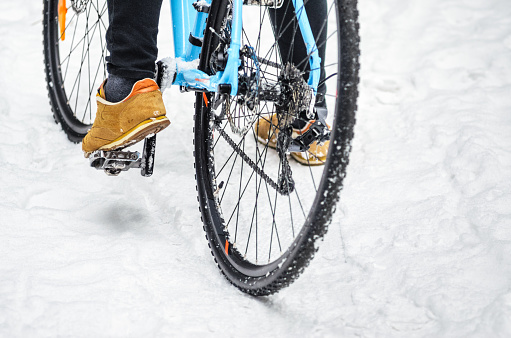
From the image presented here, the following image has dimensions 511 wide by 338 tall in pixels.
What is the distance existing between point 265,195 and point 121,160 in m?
0.57

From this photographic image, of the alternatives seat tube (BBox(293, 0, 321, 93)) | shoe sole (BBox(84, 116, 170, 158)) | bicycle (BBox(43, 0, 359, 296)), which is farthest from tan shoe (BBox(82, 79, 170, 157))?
seat tube (BBox(293, 0, 321, 93))

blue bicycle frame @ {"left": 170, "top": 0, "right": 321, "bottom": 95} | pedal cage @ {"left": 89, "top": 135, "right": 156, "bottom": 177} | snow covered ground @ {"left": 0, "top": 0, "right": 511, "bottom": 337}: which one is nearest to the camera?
snow covered ground @ {"left": 0, "top": 0, "right": 511, "bottom": 337}

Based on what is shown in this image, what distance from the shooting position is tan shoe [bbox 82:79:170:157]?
1.33 metres

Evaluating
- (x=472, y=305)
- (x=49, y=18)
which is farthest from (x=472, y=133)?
(x=49, y=18)

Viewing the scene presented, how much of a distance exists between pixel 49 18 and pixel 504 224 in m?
2.08

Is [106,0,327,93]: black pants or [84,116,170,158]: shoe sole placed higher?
[106,0,327,93]: black pants

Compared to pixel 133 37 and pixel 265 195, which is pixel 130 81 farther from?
pixel 265 195

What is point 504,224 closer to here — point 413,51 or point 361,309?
point 361,309

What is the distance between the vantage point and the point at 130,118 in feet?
4.41

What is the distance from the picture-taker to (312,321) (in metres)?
1.16

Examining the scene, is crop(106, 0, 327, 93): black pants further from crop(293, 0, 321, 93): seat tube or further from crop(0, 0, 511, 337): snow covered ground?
crop(0, 0, 511, 337): snow covered ground

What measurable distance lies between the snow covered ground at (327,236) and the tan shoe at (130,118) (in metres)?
0.31

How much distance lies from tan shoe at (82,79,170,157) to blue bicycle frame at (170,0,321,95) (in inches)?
5.1

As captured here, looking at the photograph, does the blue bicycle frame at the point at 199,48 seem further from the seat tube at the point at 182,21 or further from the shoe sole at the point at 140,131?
the shoe sole at the point at 140,131
